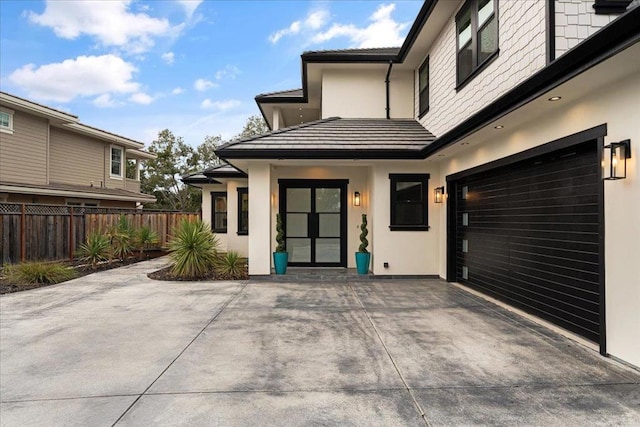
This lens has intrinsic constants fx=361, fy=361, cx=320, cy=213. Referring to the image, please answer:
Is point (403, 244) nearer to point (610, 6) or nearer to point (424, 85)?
point (424, 85)

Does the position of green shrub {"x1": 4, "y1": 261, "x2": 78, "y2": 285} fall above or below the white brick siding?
below

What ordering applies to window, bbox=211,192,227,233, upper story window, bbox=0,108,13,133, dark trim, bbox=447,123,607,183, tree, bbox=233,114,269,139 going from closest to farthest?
dark trim, bbox=447,123,607,183 < upper story window, bbox=0,108,13,133 < window, bbox=211,192,227,233 < tree, bbox=233,114,269,139

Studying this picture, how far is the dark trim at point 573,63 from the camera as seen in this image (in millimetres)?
2824

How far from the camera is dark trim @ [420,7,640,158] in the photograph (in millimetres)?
2824

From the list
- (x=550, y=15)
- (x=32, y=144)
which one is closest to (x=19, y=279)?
(x=32, y=144)

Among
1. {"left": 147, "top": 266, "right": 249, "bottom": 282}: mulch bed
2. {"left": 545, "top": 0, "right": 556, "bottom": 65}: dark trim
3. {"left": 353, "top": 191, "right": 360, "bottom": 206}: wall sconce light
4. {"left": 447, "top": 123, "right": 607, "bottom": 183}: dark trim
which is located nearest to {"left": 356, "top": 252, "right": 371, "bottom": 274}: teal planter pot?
{"left": 353, "top": 191, "right": 360, "bottom": 206}: wall sconce light

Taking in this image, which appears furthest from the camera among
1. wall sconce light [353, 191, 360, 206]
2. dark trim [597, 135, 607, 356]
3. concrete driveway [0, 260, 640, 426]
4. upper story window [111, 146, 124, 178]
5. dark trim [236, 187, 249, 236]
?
upper story window [111, 146, 124, 178]

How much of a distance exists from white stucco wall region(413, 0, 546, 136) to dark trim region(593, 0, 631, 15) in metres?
0.64

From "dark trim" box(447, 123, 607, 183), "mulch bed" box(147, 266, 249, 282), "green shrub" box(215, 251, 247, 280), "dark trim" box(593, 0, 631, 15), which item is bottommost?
"mulch bed" box(147, 266, 249, 282)

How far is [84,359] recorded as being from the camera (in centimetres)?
383

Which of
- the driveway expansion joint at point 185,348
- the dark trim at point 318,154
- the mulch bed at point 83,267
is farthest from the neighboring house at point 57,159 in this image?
the driveway expansion joint at point 185,348

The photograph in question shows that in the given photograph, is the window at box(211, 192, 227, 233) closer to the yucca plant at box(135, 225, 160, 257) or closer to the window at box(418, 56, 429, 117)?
the yucca plant at box(135, 225, 160, 257)

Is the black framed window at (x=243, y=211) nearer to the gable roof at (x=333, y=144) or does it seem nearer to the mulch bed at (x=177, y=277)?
the mulch bed at (x=177, y=277)

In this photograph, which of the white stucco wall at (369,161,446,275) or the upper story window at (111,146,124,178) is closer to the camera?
the white stucco wall at (369,161,446,275)
